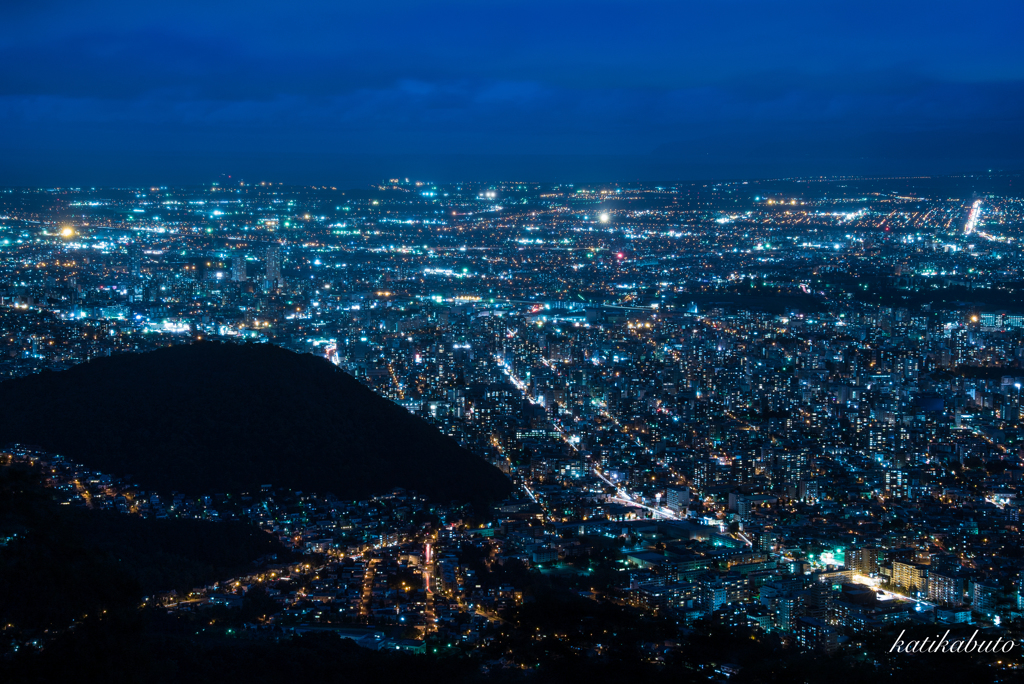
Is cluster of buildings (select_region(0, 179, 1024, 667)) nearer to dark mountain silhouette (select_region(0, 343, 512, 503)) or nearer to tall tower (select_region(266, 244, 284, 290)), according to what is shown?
tall tower (select_region(266, 244, 284, 290))

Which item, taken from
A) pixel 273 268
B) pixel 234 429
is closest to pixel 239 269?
pixel 273 268

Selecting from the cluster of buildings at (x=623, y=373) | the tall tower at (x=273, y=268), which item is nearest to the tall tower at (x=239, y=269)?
the cluster of buildings at (x=623, y=373)

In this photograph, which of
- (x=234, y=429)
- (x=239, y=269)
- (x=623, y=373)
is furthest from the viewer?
(x=239, y=269)

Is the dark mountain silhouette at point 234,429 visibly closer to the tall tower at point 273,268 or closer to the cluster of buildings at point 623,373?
the cluster of buildings at point 623,373

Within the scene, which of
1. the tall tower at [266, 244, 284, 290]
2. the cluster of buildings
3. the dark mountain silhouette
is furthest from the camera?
the tall tower at [266, 244, 284, 290]

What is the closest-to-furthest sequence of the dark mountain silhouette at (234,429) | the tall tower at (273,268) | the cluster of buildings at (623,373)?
the cluster of buildings at (623,373), the dark mountain silhouette at (234,429), the tall tower at (273,268)

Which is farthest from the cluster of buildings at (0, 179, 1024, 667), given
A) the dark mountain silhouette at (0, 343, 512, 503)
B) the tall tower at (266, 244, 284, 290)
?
the dark mountain silhouette at (0, 343, 512, 503)

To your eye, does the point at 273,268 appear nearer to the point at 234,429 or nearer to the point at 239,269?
the point at 239,269

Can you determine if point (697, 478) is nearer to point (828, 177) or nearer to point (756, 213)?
point (756, 213)

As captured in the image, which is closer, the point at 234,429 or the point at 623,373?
the point at 234,429
